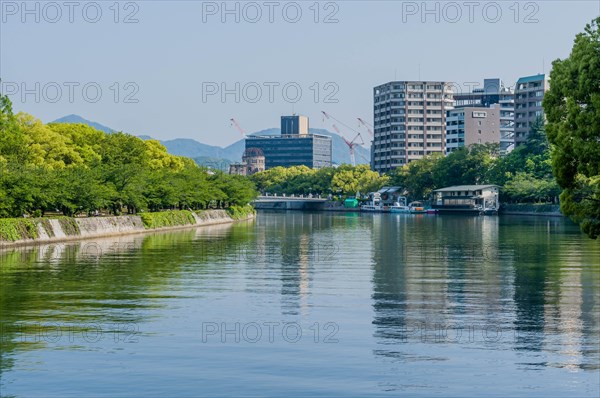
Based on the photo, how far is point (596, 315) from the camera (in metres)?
34.2

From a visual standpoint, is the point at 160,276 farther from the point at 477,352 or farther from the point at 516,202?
the point at 516,202

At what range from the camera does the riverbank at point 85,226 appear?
73688 mm

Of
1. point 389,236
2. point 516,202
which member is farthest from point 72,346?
point 516,202

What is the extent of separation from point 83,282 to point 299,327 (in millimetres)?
17513

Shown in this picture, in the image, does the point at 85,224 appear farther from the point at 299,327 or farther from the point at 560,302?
the point at 299,327

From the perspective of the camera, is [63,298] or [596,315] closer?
[596,315]

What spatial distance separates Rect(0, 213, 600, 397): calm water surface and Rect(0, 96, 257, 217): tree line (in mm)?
20455

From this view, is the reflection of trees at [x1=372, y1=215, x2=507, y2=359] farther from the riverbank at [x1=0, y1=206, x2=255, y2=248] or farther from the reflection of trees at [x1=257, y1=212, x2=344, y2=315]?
the riverbank at [x1=0, y1=206, x2=255, y2=248]

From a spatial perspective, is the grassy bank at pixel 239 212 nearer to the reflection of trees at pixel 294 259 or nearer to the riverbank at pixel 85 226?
the riverbank at pixel 85 226

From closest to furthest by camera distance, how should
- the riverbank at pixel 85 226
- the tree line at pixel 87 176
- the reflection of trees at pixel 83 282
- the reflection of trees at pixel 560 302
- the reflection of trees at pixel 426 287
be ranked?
the reflection of trees at pixel 560 302 → the reflection of trees at pixel 426 287 → the reflection of trees at pixel 83 282 → the riverbank at pixel 85 226 → the tree line at pixel 87 176

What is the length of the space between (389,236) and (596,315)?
61864mm

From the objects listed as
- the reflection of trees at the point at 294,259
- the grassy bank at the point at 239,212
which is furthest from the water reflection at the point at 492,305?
the grassy bank at the point at 239,212

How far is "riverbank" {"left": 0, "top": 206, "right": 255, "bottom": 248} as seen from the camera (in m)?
73.7

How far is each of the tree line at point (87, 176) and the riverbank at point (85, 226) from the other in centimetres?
147
